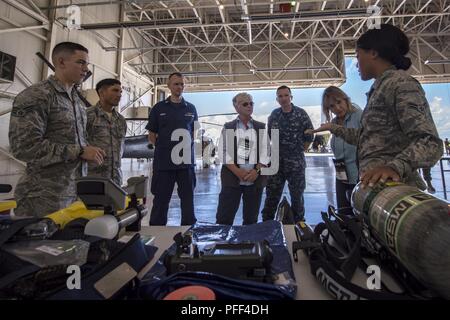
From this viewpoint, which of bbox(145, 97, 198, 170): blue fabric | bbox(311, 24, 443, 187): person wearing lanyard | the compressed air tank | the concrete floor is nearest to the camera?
the compressed air tank

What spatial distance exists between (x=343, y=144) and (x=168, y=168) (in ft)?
4.76

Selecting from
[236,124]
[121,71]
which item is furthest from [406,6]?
[236,124]

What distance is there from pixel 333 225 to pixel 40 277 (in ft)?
2.65

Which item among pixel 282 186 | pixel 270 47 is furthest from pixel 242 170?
pixel 270 47

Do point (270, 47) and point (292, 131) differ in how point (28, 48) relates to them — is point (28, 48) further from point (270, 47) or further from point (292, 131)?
point (270, 47)

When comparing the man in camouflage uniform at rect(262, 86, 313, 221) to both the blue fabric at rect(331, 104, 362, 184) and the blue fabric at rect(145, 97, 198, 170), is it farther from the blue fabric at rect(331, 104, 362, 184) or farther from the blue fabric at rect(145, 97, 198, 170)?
the blue fabric at rect(145, 97, 198, 170)

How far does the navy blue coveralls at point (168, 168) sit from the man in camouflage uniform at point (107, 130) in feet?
1.06

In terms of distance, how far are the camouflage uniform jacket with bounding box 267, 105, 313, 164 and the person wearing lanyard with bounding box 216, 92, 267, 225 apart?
0.24m

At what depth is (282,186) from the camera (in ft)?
7.64

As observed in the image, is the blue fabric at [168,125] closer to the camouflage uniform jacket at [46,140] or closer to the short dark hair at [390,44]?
the camouflage uniform jacket at [46,140]

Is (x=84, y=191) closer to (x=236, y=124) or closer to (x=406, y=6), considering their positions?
(x=236, y=124)

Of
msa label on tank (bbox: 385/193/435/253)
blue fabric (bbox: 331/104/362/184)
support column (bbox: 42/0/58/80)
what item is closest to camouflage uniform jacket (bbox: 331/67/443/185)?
msa label on tank (bbox: 385/193/435/253)

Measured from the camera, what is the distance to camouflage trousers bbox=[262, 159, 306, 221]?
229cm
